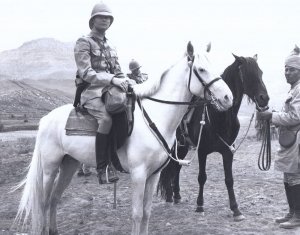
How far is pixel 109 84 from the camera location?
497 centimetres

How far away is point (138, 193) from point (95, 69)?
5.50ft

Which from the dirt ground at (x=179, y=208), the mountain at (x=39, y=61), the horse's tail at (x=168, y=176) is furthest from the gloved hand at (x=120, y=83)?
the mountain at (x=39, y=61)

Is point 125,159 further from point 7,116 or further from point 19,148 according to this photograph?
point 7,116

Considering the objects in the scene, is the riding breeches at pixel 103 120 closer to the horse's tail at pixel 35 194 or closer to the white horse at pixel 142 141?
the white horse at pixel 142 141

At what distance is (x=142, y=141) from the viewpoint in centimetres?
479

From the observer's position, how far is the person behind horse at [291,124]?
5629 mm

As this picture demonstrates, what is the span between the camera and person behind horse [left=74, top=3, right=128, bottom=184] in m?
4.95

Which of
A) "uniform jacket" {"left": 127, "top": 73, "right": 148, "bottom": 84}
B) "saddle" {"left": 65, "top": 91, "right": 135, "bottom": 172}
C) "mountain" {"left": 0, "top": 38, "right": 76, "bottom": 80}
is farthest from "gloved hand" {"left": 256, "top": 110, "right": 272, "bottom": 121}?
"mountain" {"left": 0, "top": 38, "right": 76, "bottom": 80}

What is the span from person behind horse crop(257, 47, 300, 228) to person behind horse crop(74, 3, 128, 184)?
7.49ft

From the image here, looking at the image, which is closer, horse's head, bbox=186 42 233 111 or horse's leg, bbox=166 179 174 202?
horse's head, bbox=186 42 233 111

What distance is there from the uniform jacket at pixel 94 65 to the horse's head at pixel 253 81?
6.69 ft

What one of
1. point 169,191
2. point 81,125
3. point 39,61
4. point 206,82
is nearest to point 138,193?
point 81,125

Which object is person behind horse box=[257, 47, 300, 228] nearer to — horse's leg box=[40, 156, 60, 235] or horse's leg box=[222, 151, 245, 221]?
horse's leg box=[222, 151, 245, 221]

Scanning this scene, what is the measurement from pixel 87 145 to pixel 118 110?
743 mm
